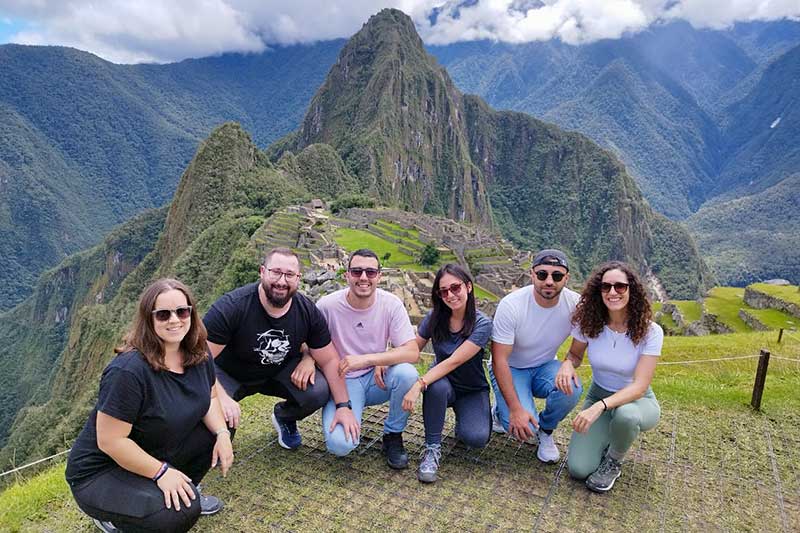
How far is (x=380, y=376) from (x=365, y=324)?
428 millimetres

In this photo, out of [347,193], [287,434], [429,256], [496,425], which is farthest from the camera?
[347,193]

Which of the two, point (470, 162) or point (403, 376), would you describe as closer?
point (403, 376)

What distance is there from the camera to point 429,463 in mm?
4059

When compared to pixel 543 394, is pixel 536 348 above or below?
above

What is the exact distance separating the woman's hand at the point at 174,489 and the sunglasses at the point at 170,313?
0.86m

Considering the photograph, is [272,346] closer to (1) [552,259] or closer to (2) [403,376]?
(2) [403,376]

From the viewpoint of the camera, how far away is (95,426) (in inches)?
116

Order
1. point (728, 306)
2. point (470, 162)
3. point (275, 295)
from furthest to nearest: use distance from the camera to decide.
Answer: point (470, 162)
point (728, 306)
point (275, 295)

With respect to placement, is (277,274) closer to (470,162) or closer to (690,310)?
(690,310)

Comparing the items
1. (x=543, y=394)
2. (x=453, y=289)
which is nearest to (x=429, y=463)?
(x=543, y=394)

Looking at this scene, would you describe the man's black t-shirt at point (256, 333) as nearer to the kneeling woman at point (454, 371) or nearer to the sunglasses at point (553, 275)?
the kneeling woman at point (454, 371)

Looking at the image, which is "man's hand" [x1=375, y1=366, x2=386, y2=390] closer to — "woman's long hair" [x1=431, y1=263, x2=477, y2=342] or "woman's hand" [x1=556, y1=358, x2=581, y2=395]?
"woman's long hair" [x1=431, y1=263, x2=477, y2=342]

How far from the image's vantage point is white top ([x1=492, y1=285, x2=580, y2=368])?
13.6 feet

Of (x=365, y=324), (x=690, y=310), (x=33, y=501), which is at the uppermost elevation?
(x=365, y=324)
